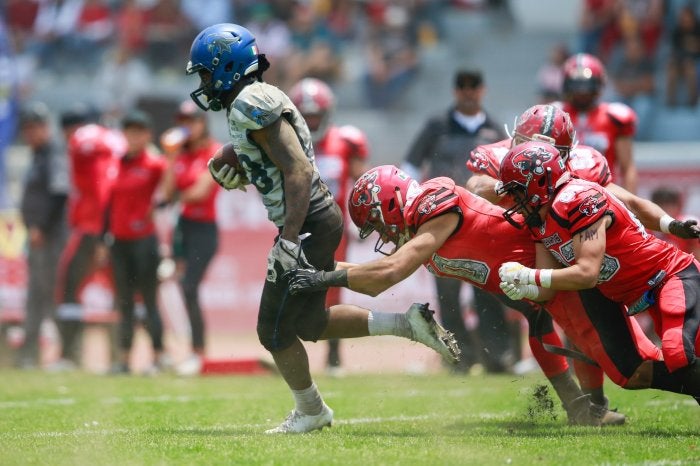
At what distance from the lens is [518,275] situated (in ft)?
18.6

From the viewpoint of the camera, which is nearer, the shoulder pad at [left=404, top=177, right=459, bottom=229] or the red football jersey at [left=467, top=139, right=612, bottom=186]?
the shoulder pad at [left=404, top=177, right=459, bottom=229]

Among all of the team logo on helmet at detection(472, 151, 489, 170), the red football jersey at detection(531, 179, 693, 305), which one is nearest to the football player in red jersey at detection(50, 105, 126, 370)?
the team logo on helmet at detection(472, 151, 489, 170)

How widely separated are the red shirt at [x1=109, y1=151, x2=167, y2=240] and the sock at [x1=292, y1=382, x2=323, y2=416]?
4919 millimetres

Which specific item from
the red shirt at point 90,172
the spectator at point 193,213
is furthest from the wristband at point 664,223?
the red shirt at point 90,172

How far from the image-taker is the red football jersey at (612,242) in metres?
5.61

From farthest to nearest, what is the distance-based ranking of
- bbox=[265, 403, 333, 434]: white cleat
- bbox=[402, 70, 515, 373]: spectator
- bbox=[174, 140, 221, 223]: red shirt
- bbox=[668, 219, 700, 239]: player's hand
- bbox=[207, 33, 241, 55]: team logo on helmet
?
bbox=[174, 140, 221, 223]: red shirt, bbox=[402, 70, 515, 373]: spectator, bbox=[668, 219, 700, 239]: player's hand, bbox=[265, 403, 333, 434]: white cleat, bbox=[207, 33, 241, 55]: team logo on helmet

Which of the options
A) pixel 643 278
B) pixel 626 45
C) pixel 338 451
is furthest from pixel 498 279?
pixel 626 45

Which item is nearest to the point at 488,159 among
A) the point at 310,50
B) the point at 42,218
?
the point at 42,218

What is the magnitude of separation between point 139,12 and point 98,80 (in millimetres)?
1278

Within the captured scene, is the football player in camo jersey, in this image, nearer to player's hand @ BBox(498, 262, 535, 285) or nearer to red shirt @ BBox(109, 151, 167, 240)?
player's hand @ BBox(498, 262, 535, 285)

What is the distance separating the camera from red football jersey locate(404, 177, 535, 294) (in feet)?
19.1

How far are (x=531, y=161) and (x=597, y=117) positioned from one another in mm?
3420

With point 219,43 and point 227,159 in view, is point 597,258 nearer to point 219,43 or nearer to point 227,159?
point 227,159

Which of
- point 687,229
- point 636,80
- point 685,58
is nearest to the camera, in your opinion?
point 687,229
